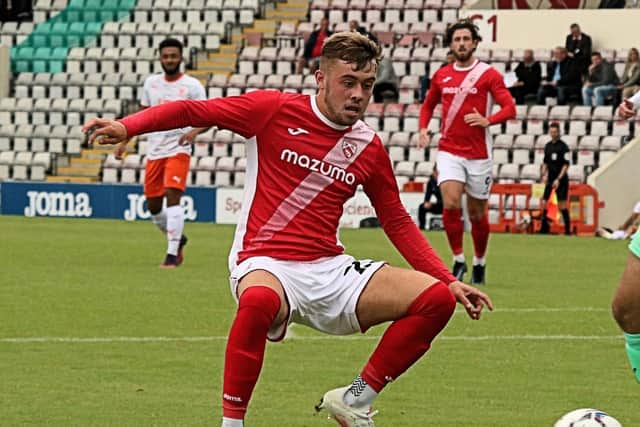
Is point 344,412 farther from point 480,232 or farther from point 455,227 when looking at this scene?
point 480,232

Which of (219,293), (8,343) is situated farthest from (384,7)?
(8,343)

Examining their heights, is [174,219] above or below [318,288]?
below

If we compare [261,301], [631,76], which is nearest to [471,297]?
[261,301]

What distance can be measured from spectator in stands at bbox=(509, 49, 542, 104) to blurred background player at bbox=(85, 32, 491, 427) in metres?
22.8

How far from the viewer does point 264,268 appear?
6320mm

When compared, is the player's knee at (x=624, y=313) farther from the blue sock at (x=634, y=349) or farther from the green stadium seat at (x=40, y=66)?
the green stadium seat at (x=40, y=66)

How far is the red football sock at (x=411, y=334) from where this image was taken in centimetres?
631

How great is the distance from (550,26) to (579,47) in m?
2.83

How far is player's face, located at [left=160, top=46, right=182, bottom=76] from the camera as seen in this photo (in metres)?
15.1

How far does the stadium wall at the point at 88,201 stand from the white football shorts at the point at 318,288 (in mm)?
22129

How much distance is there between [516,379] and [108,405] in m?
2.33

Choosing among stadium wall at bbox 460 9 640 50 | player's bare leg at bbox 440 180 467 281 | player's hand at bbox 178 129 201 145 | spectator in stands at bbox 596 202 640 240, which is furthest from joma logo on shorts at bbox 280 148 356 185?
stadium wall at bbox 460 9 640 50

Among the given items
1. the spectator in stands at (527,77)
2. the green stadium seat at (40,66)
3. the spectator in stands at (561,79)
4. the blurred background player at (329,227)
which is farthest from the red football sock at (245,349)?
the green stadium seat at (40,66)

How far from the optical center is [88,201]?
2967 centimetres
